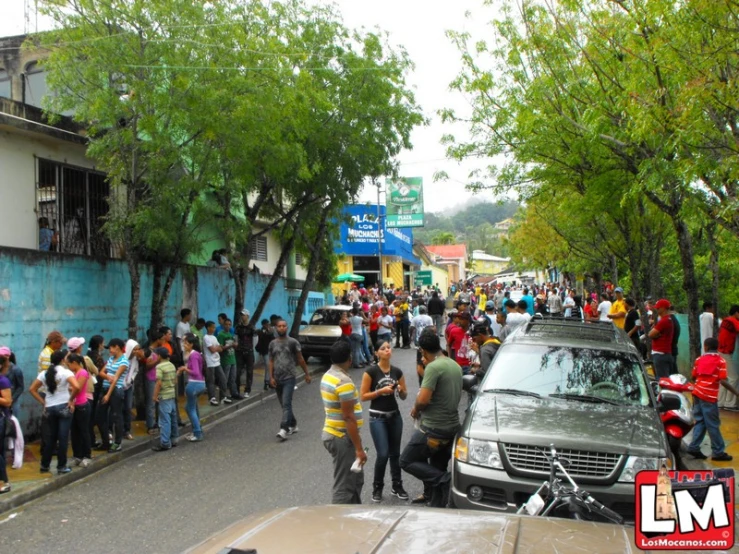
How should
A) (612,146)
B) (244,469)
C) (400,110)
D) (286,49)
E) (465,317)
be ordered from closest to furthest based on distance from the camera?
(244,469) < (465,317) < (612,146) < (286,49) < (400,110)

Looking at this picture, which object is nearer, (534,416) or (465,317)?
(534,416)

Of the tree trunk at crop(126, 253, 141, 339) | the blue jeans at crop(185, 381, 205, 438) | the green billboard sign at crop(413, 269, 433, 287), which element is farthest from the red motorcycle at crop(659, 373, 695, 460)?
the green billboard sign at crop(413, 269, 433, 287)

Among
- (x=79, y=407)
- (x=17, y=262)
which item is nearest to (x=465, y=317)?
(x=79, y=407)

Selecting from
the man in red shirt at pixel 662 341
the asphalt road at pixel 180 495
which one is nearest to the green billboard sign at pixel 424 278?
the man in red shirt at pixel 662 341

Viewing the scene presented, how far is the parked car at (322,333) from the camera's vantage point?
20.2 m

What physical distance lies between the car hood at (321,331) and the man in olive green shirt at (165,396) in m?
9.26

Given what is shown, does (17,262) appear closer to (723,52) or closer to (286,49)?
(286,49)

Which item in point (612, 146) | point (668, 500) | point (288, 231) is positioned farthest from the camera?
point (288, 231)

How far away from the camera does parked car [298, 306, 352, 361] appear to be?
66.2 ft

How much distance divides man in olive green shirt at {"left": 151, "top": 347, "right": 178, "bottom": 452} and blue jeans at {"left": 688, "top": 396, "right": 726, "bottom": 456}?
761cm

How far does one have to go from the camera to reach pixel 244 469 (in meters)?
9.37

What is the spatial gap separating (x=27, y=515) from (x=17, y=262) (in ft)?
16.6

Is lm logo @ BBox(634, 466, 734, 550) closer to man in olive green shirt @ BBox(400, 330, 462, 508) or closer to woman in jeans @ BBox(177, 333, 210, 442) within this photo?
man in olive green shirt @ BBox(400, 330, 462, 508)

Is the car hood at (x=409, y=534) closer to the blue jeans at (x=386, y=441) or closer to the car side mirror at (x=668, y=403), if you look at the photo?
the car side mirror at (x=668, y=403)
